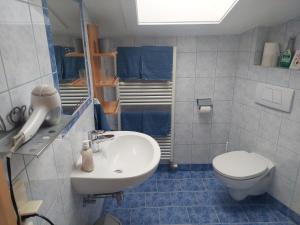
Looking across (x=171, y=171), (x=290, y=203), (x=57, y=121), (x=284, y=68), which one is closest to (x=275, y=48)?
(x=284, y=68)

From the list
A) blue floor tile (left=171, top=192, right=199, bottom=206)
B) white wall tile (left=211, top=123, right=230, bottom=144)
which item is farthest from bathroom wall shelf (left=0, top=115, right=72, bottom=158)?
white wall tile (left=211, top=123, right=230, bottom=144)

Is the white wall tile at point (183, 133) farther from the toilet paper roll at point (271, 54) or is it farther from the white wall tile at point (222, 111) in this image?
the toilet paper roll at point (271, 54)

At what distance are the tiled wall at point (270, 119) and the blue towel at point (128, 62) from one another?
1.12 metres

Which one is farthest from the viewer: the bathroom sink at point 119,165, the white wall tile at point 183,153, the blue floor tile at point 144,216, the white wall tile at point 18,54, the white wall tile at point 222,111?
the white wall tile at point 183,153

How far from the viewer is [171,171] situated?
2.68 metres

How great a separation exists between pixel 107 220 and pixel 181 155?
1.25 metres

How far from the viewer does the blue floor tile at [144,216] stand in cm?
193

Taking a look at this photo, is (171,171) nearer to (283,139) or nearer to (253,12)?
(283,139)

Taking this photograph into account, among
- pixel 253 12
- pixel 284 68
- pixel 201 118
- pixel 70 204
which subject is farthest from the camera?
pixel 201 118

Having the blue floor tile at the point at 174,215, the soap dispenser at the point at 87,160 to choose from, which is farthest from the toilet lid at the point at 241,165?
the soap dispenser at the point at 87,160

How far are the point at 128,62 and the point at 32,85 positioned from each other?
5.04ft

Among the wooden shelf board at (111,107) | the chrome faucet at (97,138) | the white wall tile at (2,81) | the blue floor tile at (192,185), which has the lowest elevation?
the blue floor tile at (192,185)

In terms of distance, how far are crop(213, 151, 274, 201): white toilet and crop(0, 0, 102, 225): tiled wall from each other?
1346 mm

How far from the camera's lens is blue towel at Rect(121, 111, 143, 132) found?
93.6 inches
